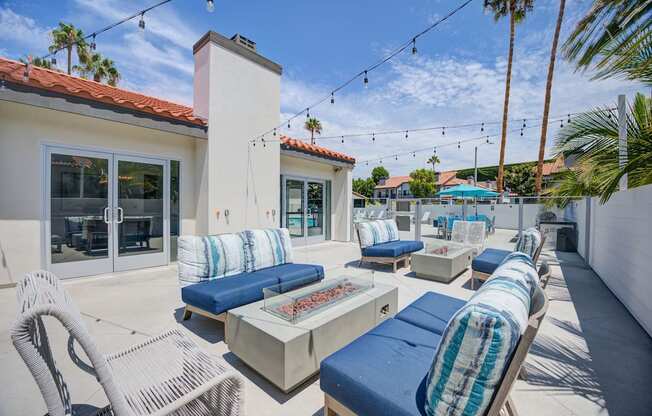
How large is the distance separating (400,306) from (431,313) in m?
1.64

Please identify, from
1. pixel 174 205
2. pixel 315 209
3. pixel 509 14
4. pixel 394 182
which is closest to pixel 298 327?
pixel 174 205

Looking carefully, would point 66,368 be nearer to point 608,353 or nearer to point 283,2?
point 608,353

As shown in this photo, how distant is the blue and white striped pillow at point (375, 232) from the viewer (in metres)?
6.26

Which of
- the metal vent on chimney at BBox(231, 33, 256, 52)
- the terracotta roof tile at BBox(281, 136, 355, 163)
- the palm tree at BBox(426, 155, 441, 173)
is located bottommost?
the terracotta roof tile at BBox(281, 136, 355, 163)

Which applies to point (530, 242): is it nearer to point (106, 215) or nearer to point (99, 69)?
point (106, 215)

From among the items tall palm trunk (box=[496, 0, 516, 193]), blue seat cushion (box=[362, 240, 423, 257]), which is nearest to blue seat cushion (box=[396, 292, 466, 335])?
blue seat cushion (box=[362, 240, 423, 257])

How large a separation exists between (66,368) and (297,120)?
18.4ft

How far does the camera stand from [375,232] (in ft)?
21.5

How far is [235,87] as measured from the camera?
21.1ft

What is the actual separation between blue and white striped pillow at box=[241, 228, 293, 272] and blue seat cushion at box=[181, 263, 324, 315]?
15 centimetres

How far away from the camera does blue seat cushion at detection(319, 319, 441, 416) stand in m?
1.45

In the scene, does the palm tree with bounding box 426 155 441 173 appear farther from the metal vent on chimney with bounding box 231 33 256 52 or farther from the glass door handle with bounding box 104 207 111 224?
the glass door handle with bounding box 104 207 111 224

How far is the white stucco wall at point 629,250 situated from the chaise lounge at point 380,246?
3323 millimetres

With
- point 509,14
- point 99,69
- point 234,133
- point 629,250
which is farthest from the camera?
point 99,69
